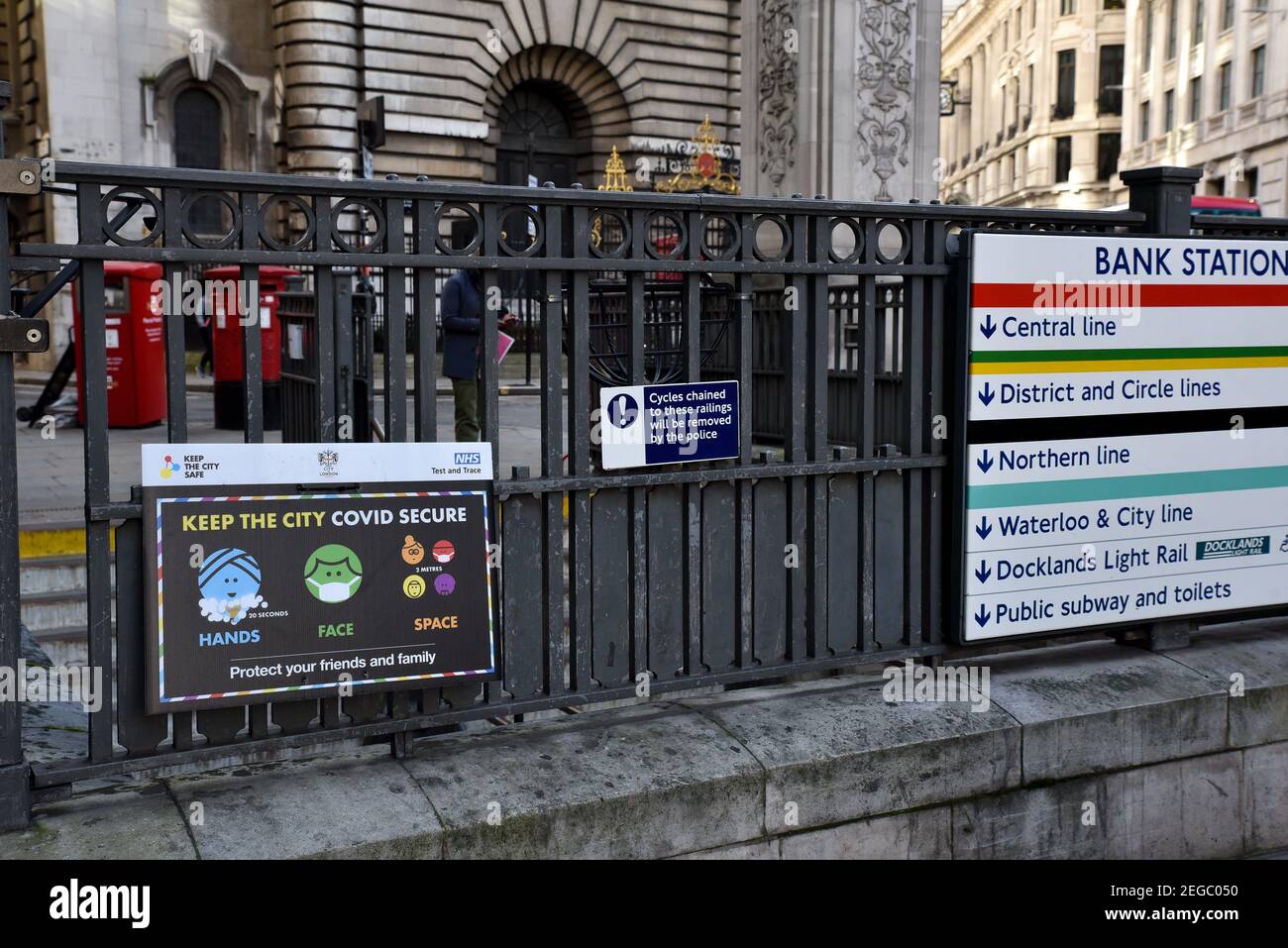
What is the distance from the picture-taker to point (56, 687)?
155 inches

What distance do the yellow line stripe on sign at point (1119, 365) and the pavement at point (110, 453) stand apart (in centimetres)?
220

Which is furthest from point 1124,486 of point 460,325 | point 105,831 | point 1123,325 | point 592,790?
point 460,325

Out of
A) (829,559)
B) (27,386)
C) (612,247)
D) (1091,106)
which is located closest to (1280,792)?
(829,559)

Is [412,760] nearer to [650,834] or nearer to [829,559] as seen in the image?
[650,834]

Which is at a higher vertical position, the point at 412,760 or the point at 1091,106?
the point at 1091,106

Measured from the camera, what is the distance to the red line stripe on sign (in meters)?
4.36

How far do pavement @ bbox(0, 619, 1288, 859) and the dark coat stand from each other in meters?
4.70

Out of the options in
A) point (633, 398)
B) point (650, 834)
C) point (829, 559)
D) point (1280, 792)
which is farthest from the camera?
point (1280, 792)

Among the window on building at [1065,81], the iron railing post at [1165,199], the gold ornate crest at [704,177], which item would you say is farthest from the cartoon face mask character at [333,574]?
the window on building at [1065,81]

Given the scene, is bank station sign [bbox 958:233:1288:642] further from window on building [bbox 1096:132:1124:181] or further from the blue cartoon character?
window on building [bbox 1096:132:1124:181]

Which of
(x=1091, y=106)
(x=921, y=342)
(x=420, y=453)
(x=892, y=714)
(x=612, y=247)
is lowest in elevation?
(x=892, y=714)

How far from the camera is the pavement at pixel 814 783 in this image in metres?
3.31

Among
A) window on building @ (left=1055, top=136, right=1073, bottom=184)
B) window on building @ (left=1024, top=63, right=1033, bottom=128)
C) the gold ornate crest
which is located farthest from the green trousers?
window on building @ (left=1024, top=63, right=1033, bottom=128)

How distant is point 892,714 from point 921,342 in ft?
4.05
